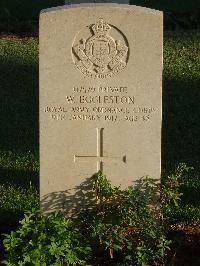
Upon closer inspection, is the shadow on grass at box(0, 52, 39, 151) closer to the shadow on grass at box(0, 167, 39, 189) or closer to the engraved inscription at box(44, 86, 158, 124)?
the shadow on grass at box(0, 167, 39, 189)

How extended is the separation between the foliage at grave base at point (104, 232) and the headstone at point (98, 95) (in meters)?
0.16

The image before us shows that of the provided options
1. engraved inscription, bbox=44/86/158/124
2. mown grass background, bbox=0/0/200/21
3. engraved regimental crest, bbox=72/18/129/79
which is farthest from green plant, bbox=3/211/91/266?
mown grass background, bbox=0/0/200/21

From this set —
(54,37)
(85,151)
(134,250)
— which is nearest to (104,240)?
(134,250)

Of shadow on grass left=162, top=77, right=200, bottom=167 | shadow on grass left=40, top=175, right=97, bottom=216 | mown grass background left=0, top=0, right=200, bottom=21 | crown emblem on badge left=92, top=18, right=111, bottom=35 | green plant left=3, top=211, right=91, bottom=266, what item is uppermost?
mown grass background left=0, top=0, right=200, bottom=21

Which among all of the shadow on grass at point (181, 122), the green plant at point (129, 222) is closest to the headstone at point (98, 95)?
the green plant at point (129, 222)

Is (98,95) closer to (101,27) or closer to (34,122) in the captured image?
(101,27)

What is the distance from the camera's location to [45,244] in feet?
16.1

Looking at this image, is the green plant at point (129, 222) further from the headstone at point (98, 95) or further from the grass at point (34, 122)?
the grass at point (34, 122)

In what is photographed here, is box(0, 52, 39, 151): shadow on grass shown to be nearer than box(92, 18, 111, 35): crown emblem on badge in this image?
No

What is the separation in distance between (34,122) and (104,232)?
13.1 feet

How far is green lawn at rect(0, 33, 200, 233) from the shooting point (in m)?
6.48

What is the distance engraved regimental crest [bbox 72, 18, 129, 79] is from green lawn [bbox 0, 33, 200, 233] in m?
1.10

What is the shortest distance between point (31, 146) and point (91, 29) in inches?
123

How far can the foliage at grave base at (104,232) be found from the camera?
4.92 m
